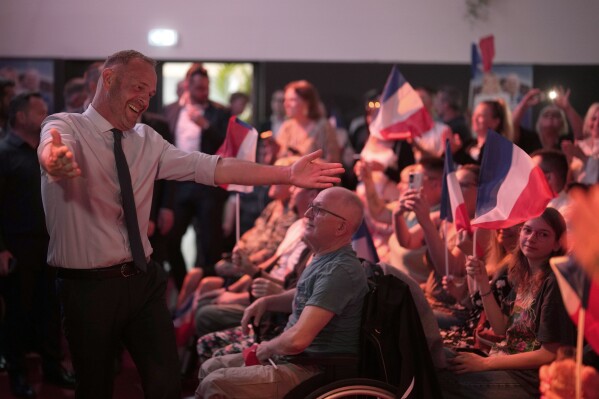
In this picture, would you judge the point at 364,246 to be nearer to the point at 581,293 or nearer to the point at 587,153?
the point at 581,293

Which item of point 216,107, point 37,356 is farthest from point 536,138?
point 37,356

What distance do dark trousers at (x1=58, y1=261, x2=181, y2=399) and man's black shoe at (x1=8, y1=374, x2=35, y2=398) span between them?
177 cm

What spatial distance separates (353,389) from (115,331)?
826 millimetres

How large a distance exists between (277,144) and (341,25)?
2.08 meters

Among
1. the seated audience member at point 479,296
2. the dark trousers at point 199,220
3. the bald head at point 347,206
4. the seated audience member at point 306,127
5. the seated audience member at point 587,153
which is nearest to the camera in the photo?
the bald head at point 347,206

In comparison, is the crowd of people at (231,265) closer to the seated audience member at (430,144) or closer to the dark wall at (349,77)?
the seated audience member at (430,144)

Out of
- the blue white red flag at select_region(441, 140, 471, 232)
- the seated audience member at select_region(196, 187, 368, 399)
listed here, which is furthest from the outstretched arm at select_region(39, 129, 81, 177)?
the blue white red flag at select_region(441, 140, 471, 232)

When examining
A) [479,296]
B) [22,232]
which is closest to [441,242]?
[479,296]

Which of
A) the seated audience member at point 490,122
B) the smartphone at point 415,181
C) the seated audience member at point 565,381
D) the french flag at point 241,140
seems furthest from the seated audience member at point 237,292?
the seated audience member at point 565,381

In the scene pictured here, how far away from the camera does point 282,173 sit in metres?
2.99

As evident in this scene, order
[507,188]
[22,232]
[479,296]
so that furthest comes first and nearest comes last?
[22,232], [479,296], [507,188]

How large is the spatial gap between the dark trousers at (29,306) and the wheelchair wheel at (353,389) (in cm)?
224

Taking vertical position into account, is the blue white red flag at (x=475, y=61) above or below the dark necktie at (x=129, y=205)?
above

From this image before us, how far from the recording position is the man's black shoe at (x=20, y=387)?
15.1 ft
